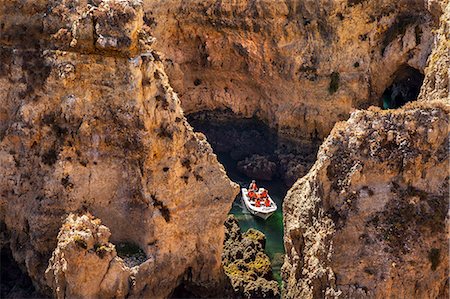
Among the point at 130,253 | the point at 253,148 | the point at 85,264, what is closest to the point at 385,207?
the point at 130,253

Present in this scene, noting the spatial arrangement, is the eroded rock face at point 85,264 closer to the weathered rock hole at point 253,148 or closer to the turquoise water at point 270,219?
the turquoise water at point 270,219

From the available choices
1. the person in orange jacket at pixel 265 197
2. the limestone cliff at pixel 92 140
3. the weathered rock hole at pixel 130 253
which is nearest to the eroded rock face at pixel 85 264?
the limestone cliff at pixel 92 140

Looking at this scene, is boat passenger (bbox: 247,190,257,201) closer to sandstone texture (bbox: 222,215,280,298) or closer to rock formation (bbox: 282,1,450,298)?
sandstone texture (bbox: 222,215,280,298)

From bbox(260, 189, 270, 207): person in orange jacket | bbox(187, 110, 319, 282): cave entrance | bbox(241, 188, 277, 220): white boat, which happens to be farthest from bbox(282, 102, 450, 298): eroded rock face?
bbox(260, 189, 270, 207): person in orange jacket

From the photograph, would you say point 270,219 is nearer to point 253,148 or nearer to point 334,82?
point 253,148

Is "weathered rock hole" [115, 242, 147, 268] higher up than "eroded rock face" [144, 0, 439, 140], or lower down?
lower down

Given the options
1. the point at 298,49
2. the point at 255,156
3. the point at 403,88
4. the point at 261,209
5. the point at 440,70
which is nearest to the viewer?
the point at 440,70
